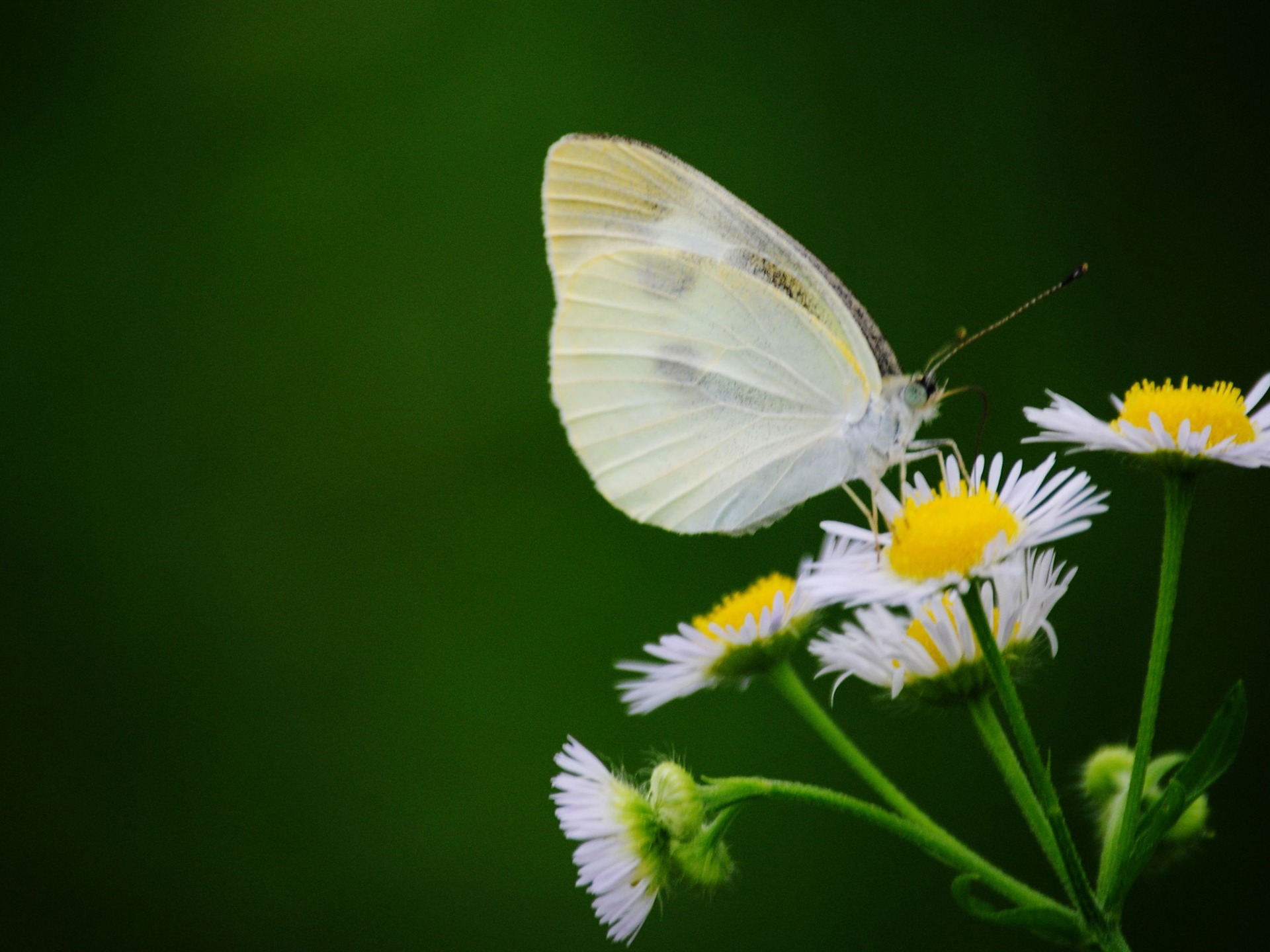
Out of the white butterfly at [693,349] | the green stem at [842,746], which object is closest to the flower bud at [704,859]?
the green stem at [842,746]

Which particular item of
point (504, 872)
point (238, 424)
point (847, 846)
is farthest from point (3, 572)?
point (847, 846)

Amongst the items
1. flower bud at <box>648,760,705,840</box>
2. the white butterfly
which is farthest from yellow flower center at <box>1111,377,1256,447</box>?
flower bud at <box>648,760,705,840</box>

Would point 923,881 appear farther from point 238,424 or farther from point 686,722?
point 238,424

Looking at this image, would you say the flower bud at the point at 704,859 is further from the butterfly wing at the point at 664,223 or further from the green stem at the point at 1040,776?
the butterfly wing at the point at 664,223

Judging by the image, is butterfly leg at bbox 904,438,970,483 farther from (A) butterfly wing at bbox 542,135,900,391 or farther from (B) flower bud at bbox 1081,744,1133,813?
(B) flower bud at bbox 1081,744,1133,813

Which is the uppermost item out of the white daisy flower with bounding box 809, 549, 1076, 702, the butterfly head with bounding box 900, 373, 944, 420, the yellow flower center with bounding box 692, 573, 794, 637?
the butterfly head with bounding box 900, 373, 944, 420

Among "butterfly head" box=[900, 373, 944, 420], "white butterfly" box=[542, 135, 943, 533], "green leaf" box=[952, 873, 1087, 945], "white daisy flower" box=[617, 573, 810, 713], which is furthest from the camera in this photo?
"white butterfly" box=[542, 135, 943, 533]
